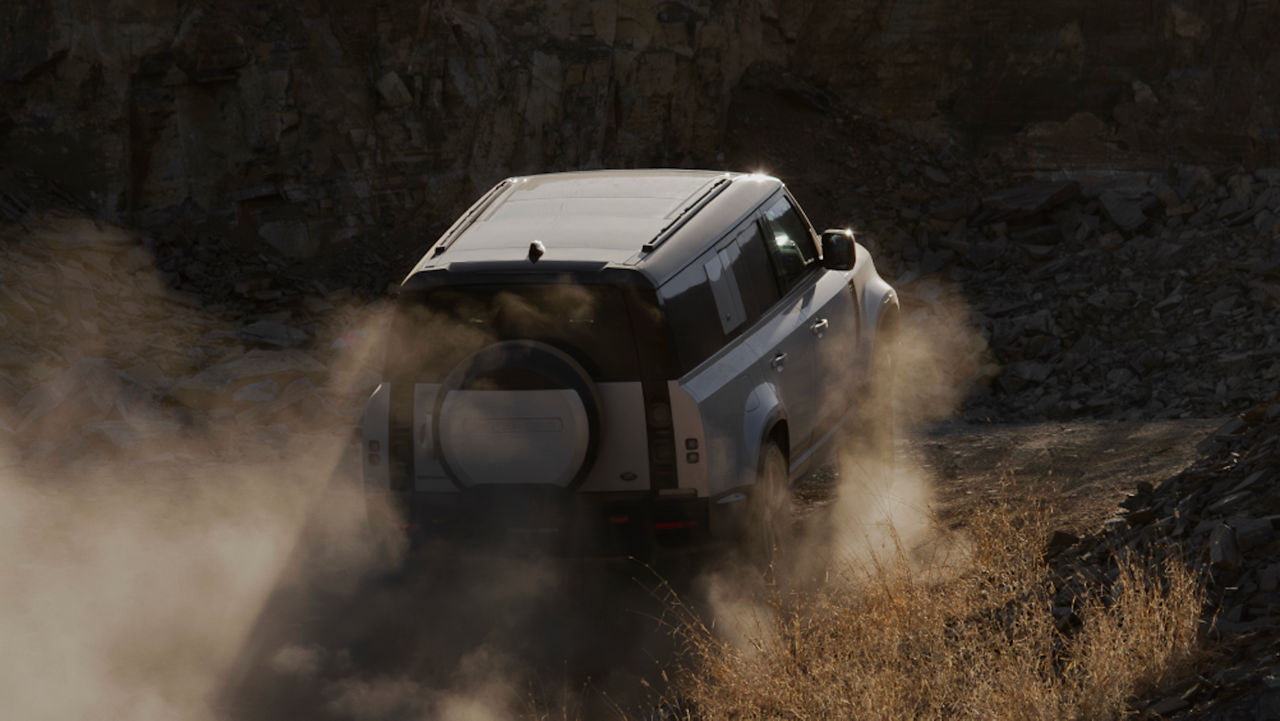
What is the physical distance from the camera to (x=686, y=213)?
700cm

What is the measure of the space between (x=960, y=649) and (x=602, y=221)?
9.92 feet

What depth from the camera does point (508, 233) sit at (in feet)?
22.6

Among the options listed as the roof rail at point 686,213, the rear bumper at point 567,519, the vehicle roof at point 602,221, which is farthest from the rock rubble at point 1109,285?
the rear bumper at point 567,519

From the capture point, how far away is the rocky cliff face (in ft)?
46.6

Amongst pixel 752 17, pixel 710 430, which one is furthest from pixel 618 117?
pixel 710 430

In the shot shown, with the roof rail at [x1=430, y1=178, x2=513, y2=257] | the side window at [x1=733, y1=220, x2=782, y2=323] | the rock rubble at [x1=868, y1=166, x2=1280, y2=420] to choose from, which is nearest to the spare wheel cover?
the roof rail at [x1=430, y1=178, x2=513, y2=257]

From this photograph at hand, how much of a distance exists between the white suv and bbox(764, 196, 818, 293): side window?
0.64 meters

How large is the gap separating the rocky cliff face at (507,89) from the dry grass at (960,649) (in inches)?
422

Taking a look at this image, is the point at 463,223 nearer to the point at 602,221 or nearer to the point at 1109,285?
the point at 602,221

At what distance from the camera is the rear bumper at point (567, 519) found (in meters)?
6.20

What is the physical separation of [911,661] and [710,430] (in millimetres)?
1632

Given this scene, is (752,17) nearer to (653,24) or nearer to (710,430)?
(653,24)

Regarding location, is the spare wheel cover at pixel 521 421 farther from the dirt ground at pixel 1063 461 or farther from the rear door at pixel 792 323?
the dirt ground at pixel 1063 461

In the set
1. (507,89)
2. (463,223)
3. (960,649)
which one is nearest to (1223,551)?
(960,649)
